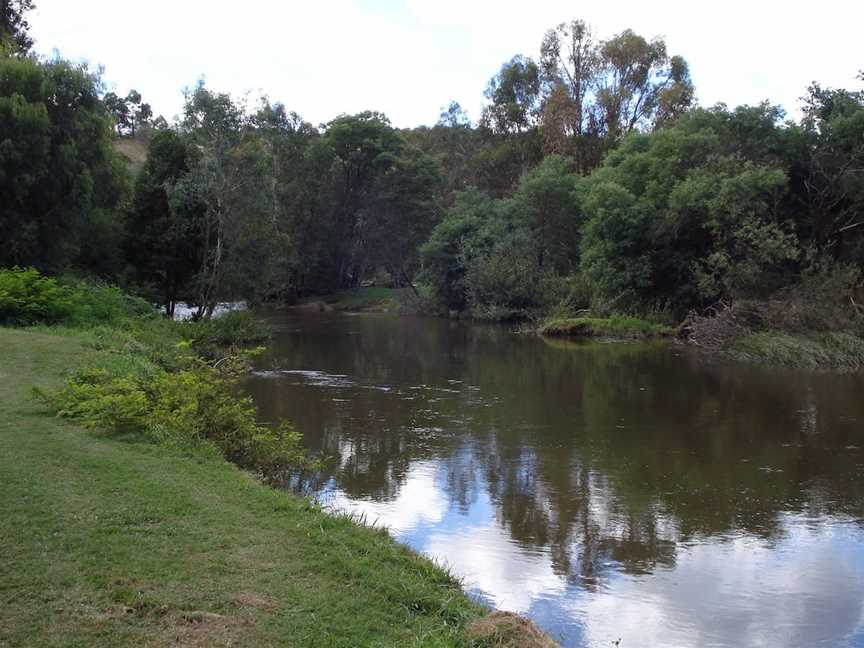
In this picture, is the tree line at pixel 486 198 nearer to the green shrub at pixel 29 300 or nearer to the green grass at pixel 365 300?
the green grass at pixel 365 300

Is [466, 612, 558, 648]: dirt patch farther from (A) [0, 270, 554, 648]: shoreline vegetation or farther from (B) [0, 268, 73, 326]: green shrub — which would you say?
(B) [0, 268, 73, 326]: green shrub

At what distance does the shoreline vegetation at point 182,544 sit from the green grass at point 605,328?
2178 cm

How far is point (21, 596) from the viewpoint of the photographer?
449 cm

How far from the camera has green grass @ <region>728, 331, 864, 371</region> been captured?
21.9 meters

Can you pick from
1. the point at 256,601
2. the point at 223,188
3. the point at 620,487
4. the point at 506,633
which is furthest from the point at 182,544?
the point at 223,188

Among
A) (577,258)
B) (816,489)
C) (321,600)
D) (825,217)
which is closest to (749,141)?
(825,217)

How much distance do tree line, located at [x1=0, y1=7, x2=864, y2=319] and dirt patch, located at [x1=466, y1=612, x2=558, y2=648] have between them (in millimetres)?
19383

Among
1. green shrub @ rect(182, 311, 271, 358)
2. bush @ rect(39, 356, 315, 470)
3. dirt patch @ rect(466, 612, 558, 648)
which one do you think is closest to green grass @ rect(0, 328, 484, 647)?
dirt patch @ rect(466, 612, 558, 648)

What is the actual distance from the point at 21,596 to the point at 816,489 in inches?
377

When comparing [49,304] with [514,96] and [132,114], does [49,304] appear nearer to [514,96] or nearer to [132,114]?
[514,96]

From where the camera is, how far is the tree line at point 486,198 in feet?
70.6

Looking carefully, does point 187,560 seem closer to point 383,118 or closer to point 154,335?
point 154,335

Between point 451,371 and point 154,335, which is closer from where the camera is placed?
point 154,335

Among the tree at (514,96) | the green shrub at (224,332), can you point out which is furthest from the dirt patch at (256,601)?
the tree at (514,96)
